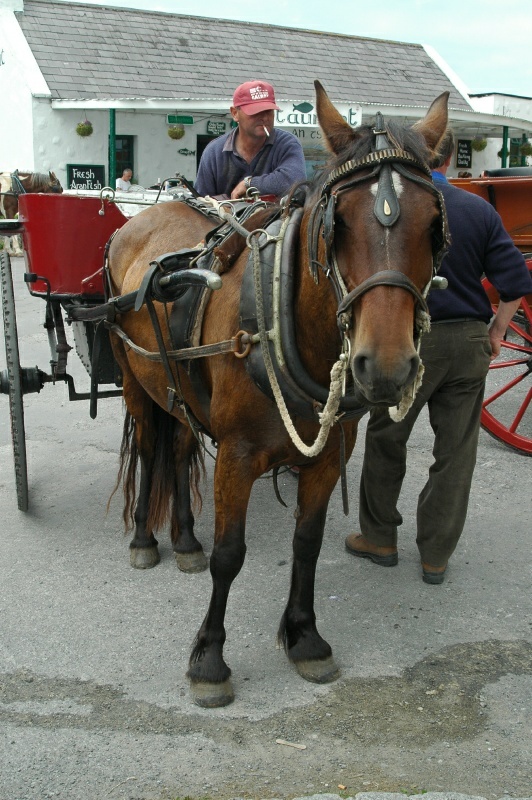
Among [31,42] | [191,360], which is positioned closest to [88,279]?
[191,360]

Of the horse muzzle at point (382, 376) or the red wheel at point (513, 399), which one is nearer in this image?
the horse muzzle at point (382, 376)

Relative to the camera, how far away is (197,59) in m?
21.7

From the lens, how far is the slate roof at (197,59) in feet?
65.5

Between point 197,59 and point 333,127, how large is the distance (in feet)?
68.6

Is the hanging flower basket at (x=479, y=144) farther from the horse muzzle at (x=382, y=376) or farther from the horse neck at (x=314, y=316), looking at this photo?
the horse muzzle at (x=382, y=376)

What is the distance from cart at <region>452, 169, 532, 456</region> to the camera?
234 inches

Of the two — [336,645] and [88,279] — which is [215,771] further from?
[88,279]

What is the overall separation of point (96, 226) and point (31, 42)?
17862 mm

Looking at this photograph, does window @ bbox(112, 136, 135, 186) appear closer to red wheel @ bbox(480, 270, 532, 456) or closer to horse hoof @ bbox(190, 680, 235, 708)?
red wheel @ bbox(480, 270, 532, 456)

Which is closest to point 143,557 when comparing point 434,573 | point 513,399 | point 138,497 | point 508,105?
point 138,497

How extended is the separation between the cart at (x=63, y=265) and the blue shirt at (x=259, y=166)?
0.27 metres

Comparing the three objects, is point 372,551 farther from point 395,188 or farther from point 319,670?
point 395,188

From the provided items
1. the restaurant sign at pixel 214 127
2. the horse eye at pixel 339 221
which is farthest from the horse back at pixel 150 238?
the restaurant sign at pixel 214 127

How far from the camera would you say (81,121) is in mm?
19562
